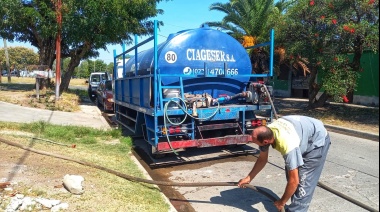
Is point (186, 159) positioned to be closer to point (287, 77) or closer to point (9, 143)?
point (9, 143)

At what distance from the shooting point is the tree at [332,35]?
11.0m

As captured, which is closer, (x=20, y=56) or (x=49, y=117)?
(x=49, y=117)

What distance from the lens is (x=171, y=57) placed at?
662 cm

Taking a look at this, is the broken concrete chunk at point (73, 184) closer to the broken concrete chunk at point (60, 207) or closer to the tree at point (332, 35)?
the broken concrete chunk at point (60, 207)

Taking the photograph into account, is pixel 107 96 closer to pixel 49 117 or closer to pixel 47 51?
pixel 49 117

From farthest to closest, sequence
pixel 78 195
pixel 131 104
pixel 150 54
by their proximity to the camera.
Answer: pixel 131 104 < pixel 150 54 < pixel 78 195

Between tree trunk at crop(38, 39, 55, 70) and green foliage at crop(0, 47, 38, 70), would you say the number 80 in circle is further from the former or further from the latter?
green foliage at crop(0, 47, 38, 70)

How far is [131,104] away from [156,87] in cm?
229

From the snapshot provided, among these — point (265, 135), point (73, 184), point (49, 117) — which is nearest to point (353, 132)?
point (265, 135)

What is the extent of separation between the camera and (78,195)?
4117mm

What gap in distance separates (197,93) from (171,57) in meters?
0.96

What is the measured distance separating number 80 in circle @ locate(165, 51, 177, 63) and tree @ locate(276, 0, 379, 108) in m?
7.01

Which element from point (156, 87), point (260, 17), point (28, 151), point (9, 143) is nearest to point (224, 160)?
point (156, 87)

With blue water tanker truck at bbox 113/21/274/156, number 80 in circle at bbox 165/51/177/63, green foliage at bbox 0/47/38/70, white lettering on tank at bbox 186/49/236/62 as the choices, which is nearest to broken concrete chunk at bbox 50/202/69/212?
blue water tanker truck at bbox 113/21/274/156
